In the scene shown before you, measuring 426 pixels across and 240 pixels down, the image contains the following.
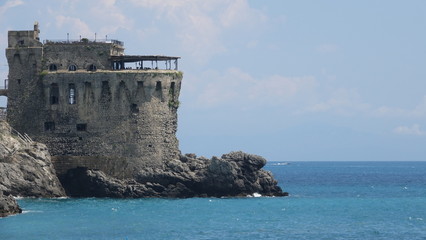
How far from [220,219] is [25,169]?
19530 mm

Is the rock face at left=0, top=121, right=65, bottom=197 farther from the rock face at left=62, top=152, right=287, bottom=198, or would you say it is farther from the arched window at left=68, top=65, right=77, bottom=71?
the arched window at left=68, top=65, right=77, bottom=71

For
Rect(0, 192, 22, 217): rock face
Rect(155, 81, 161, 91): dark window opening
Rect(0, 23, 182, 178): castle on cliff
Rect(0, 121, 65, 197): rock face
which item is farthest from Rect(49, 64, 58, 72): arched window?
Rect(0, 192, 22, 217): rock face

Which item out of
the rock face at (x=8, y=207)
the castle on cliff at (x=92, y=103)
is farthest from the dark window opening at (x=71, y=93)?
the rock face at (x=8, y=207)

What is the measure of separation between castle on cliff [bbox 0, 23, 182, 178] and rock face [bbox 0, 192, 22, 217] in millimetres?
16850

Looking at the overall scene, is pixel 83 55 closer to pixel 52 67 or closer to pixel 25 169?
pixel 52 67

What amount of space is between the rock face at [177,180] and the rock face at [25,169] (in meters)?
2.22

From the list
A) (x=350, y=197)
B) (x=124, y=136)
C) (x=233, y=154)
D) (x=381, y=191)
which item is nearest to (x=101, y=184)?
(x=124, y=136)

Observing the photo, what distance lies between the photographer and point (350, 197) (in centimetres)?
10875

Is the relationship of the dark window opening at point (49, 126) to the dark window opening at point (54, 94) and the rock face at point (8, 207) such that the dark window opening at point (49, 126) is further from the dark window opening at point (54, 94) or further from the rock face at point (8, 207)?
the rock face at point (8, 207)

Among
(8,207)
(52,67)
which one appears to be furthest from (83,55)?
(8,207)

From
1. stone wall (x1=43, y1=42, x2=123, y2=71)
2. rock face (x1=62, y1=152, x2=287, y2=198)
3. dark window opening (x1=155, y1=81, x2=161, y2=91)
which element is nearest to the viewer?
rock face (x1=62, y1=152, x2=287, y2=198)

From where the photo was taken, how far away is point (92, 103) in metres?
97.7

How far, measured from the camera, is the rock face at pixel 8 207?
77.8 m

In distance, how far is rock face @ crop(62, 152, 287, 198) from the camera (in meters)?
95.9
